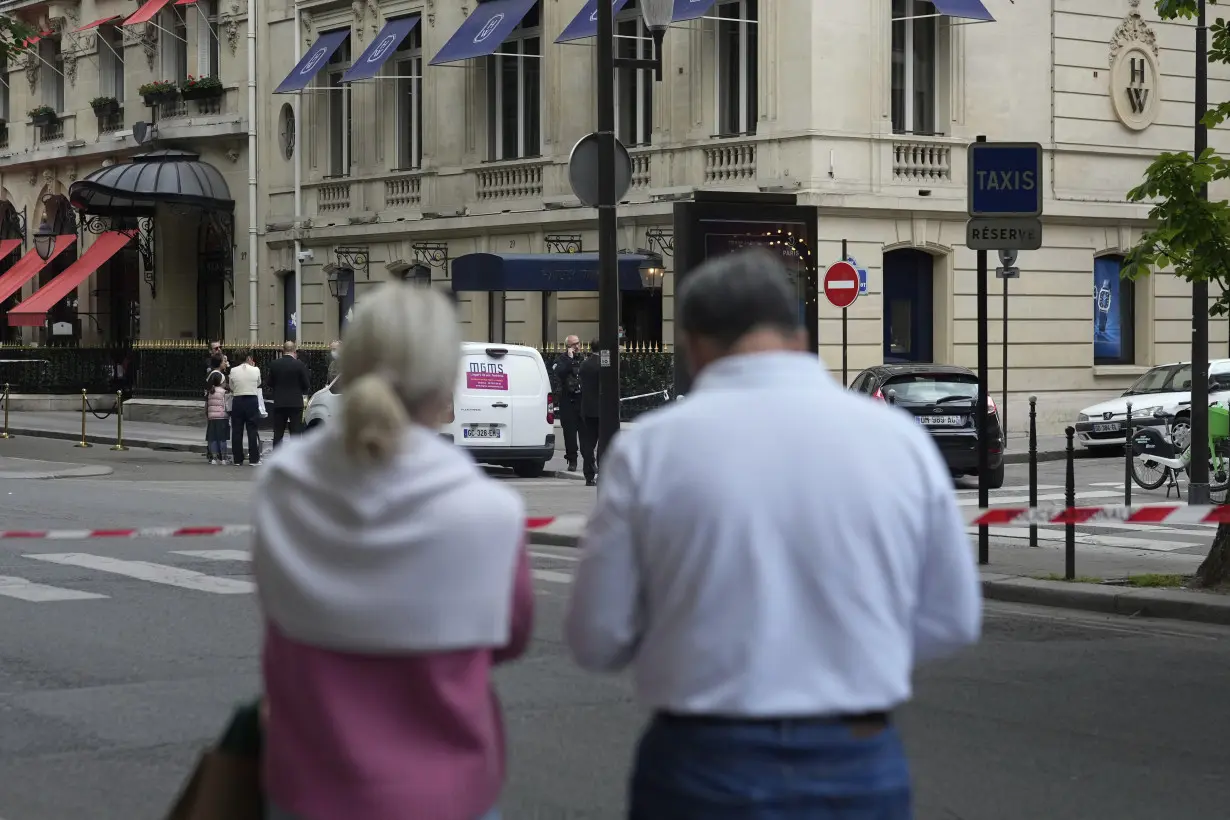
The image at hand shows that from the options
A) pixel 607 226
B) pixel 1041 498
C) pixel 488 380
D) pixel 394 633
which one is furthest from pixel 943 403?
pixel 394 633

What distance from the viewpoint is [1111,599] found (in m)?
12.2

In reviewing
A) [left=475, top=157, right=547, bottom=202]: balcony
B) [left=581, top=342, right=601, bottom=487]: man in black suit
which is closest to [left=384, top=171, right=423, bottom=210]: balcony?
[left=475, top=157, right=547, bottom=202]: balcony

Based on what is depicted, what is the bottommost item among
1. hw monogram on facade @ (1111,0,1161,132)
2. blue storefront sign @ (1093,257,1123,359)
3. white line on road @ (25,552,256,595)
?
white line on road @ (25,552,256,595)

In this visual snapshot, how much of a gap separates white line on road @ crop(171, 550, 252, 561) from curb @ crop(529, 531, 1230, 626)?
5.65 metres

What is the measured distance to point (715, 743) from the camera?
3293 millimetres

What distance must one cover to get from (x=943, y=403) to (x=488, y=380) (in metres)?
5.67

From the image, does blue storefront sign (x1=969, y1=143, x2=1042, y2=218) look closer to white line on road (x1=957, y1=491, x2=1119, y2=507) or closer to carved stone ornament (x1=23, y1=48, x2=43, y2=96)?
white line on road (x1=957, y1=491, x2=1119, y2=507)

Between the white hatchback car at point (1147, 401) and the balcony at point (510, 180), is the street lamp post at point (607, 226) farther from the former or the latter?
the balcony at point (510, 180)

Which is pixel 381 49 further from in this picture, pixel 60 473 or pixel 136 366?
pixel 60 473

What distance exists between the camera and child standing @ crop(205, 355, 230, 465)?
91.8 feet

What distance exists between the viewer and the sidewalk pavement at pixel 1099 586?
1186 cm

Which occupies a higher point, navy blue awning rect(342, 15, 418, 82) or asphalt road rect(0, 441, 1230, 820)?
navy blue awning rect(342, 15, 418, 82)

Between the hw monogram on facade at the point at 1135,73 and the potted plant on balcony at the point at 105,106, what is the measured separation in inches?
904

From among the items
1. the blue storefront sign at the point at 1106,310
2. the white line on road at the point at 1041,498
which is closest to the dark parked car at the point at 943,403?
the white line on road at the point at 1041,498
